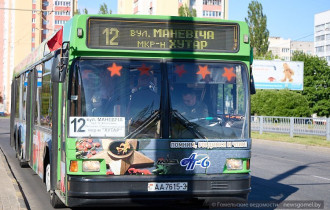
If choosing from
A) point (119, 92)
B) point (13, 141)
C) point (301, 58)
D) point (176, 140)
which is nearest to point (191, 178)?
point (176, 140)

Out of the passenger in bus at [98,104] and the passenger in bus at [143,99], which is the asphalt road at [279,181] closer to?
the passenger in bus at [98,104]

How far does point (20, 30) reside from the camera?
118m

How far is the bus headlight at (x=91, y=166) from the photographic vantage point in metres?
7.18

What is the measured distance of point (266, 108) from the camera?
59.2 metres

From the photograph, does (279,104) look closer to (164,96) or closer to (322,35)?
(164,96)

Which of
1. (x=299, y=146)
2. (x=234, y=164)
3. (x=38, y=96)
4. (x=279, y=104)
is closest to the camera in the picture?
(x=234, y=164)

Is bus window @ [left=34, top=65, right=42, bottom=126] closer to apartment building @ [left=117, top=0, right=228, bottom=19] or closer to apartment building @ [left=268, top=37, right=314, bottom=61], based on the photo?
apartment building @ [left=117, top=0, right=228, bottom=19]

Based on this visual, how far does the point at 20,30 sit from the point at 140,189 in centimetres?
11554

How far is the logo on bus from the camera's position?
7.46 m

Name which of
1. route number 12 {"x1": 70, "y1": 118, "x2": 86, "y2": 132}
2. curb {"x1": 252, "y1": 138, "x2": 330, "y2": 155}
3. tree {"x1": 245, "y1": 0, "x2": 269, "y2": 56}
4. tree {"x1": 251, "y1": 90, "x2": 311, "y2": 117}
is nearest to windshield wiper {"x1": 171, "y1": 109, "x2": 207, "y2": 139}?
route number 12 {"x1": 70, "y1": 118, "x2": 86, "y2": 132}

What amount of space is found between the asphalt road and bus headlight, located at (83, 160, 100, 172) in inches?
94.0

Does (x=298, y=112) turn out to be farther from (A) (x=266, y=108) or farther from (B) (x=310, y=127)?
(B) (x=310, y=127)

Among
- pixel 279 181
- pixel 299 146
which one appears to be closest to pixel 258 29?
pixel 299 146

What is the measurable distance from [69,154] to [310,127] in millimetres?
22335
